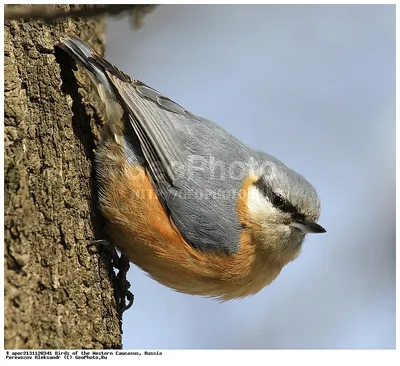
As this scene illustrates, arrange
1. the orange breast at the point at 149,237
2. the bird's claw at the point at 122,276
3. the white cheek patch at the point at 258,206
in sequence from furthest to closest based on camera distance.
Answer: the white cheek patch at the point at 258,206, the bird's claw at the point at 122,276, the orange breast at the point at 149,237

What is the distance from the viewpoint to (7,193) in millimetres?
2455

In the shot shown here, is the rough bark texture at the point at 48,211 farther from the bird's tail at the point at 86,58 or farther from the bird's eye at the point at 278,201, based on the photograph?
the bird's eye at the point at 278,201

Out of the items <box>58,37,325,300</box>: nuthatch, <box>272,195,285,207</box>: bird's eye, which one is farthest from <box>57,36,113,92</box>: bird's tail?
<box>272,195,285,207</box>: bird's eye

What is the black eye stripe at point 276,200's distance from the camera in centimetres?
346

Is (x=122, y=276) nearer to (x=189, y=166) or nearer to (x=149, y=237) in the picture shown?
(x=149, y=237)

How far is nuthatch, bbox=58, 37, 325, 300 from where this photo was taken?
309cm

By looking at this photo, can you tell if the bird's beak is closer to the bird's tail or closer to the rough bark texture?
the rough bark texture

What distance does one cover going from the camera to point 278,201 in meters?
3.47

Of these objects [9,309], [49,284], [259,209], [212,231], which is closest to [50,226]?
[49,284]

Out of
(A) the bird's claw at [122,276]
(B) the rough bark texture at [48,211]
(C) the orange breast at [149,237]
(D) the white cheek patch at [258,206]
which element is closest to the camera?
(B) the rough bark texture at [48,211]

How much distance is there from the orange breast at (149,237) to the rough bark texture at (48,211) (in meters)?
0.12

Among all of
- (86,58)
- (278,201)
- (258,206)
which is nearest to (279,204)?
(278,201)

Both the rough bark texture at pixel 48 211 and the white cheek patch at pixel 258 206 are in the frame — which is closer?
the rough bark texture at pixel 48 211

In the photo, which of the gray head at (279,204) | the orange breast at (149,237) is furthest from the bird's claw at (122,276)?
the gray head at (279,204)
